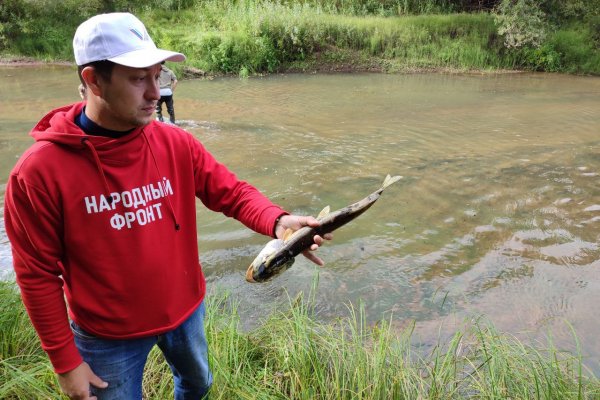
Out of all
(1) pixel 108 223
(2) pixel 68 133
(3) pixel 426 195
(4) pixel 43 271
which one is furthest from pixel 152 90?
(3) pixel 426 195

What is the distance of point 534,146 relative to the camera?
7.80 meters

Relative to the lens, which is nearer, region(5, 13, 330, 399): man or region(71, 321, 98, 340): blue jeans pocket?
region(5, 13, 330, 399): man

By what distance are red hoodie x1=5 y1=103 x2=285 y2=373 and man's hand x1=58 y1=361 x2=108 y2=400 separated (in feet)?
0.10

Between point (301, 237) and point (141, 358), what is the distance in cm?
80

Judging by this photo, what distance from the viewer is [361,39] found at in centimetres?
1653

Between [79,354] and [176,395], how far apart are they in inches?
25.2

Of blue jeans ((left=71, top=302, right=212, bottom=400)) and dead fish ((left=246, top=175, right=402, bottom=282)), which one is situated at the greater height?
dead fish ((left=246, top=175, right=402, bottom=282))

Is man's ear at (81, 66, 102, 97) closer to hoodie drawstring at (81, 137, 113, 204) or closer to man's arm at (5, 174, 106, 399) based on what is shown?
hoodie drawstring at (81, 137, 113, 204)

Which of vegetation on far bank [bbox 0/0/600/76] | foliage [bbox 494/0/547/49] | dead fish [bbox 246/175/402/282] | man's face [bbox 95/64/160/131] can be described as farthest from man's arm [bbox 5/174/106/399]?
foliage [bbox 494/0/547/49]

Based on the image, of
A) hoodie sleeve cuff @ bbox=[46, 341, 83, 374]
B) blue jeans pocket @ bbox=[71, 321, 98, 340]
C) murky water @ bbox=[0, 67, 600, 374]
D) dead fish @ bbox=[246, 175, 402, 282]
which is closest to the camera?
hoodie sleeve cuff @ bbox=[46, 341, 83, 374]

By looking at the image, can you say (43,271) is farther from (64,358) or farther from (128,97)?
(128,97)

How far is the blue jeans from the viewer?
1.72m

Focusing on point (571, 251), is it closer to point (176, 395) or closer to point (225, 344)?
point (225, 344)

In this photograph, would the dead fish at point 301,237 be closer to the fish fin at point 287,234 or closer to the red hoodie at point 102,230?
the fish fin at point 287,234
